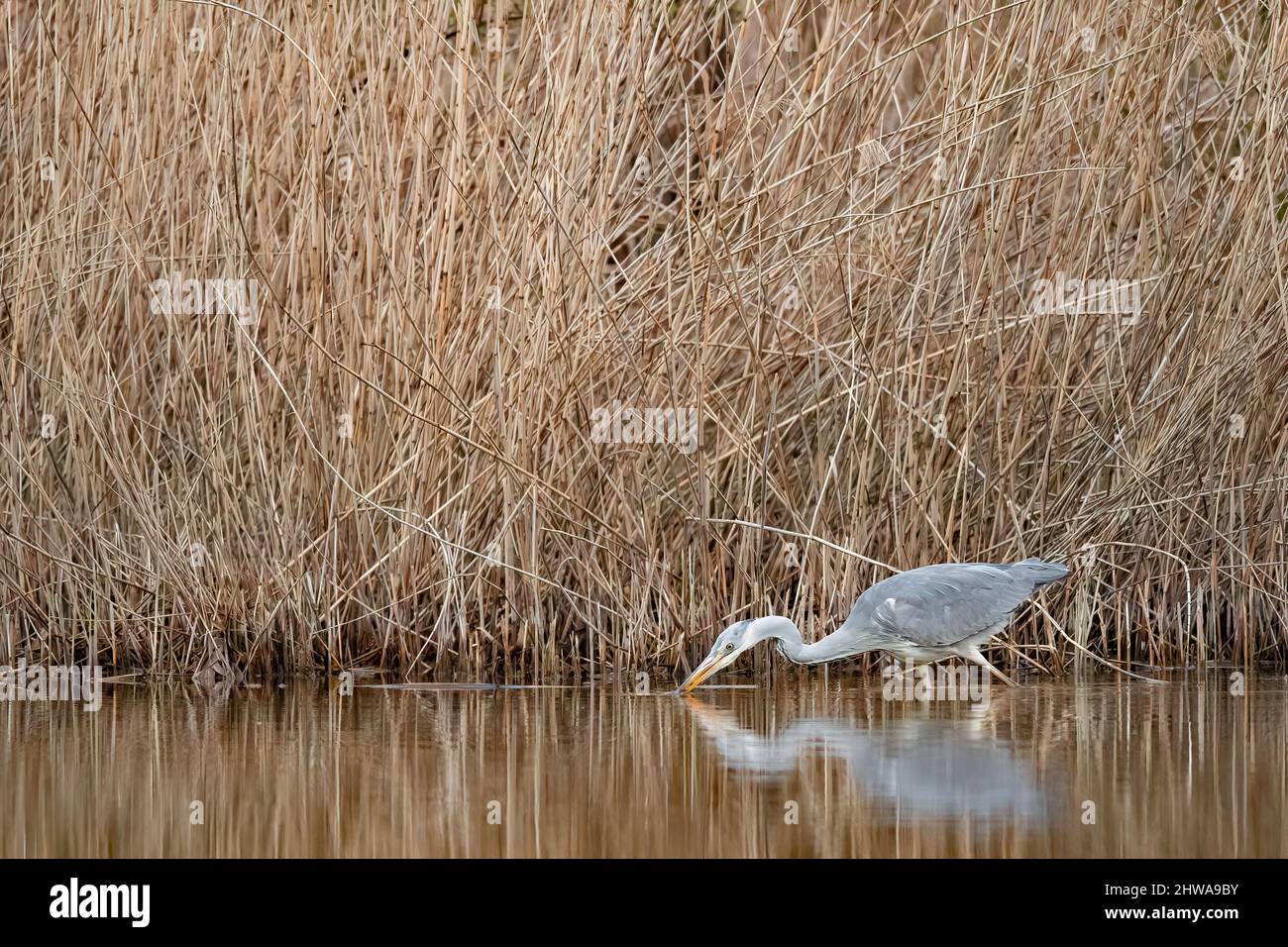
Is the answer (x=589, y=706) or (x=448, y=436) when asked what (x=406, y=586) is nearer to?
(x=448, y=436)

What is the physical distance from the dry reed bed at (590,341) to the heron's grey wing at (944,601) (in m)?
0.47

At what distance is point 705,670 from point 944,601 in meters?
0.79

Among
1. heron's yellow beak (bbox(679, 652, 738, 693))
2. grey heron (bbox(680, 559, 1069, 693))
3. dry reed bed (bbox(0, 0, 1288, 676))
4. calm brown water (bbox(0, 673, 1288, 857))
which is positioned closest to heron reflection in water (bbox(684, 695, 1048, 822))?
calm brown water (bbox(0, 673, 1288, 857))

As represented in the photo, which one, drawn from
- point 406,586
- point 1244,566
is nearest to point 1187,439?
point 1244,566

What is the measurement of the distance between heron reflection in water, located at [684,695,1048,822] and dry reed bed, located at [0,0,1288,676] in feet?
3.19

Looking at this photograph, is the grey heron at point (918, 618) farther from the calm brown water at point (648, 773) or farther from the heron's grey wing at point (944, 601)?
the calm brown water at point (648, 773)

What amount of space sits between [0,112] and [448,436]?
2.12 m

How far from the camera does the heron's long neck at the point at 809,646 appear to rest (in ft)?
18.1

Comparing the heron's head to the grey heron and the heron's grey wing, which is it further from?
the heron's grey wing

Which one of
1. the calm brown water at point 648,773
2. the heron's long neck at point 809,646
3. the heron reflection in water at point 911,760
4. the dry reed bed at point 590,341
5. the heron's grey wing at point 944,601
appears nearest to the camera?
the calm brown water at point 648,773

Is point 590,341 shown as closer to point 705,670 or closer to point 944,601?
point 705,670

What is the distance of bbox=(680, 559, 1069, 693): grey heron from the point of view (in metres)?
5.41

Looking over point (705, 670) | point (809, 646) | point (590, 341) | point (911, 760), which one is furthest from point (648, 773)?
point (590, 341)

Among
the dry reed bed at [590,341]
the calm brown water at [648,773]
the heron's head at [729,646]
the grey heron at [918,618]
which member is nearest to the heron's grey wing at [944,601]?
the grey heron at [918,618]
